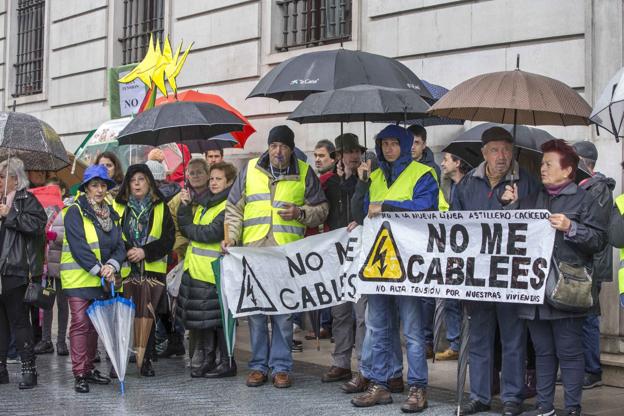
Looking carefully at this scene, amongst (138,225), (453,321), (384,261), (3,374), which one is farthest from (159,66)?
(384,261)

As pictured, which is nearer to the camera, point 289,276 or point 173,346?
point 289,276

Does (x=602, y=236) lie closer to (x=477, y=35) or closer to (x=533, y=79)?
(x=533, y=79)

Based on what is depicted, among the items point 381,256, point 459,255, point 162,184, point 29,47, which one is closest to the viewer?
point 459,255

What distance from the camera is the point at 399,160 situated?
7.36 m

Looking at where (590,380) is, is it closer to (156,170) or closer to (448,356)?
(448,356)

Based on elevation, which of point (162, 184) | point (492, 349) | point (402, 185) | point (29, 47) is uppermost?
point (29, 47)

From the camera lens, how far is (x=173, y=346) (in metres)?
9.69

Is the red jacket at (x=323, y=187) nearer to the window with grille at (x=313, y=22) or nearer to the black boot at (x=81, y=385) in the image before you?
the black boot at (x=81, y=385)

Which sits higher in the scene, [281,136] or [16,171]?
[281,136]

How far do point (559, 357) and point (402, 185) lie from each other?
167 cm

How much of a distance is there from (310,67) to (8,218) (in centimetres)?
267

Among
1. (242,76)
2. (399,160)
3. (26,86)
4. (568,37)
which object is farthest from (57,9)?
(399,160)

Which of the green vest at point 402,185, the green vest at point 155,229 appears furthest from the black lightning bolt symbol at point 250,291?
the green vest at point 402,185

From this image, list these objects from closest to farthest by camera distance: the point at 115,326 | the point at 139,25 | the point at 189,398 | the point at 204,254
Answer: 1. the point at 189,398
2. the point at 115,326
3. the point at 204,254
4. the point at 139,25
